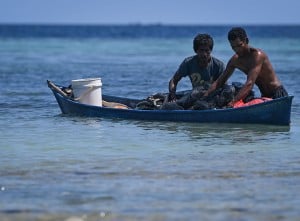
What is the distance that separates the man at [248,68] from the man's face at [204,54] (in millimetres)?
384

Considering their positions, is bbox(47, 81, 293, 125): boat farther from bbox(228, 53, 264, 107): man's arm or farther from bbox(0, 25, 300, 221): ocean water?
bbox(228, 53, 264, 107): man's arm

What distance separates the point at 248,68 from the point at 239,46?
356 millimetres

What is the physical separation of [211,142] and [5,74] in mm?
14562

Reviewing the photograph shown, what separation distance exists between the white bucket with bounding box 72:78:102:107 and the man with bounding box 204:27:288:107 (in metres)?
1.89

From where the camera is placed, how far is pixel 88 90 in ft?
44.1

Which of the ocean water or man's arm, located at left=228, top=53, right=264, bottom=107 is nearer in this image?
the ocean water

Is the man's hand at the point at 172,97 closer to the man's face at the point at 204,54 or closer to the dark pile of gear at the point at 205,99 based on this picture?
the dark pile of gear at the point at 205,99

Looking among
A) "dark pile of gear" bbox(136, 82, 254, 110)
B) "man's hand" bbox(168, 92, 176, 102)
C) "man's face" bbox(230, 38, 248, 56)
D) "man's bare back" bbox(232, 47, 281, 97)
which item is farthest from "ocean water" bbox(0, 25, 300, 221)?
"man's face" bbox(230, 38, 248, 56)

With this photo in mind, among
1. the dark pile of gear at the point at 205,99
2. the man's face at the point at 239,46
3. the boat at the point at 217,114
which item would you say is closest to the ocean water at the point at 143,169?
the boat at the point at 217,114

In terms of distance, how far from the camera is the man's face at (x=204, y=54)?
1237 cm

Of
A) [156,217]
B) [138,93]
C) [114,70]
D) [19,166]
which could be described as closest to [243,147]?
[19,166]

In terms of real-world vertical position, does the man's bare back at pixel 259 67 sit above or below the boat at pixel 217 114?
above

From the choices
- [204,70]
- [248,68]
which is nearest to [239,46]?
[248,68]

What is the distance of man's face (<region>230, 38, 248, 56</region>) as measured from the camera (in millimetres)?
11859
